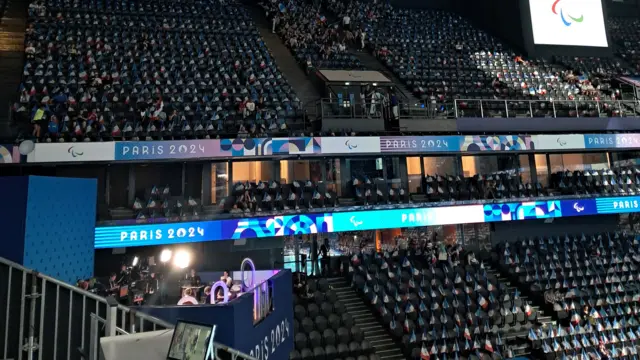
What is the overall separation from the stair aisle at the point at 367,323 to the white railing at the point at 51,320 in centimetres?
1007

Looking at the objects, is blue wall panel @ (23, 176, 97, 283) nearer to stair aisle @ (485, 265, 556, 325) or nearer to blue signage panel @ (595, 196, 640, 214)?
stair aisle @ (485, 265, 556, 325)

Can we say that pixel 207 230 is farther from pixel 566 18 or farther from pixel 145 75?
pixel 566 18

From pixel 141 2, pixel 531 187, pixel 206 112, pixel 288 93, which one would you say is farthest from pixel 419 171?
pixel 141 2

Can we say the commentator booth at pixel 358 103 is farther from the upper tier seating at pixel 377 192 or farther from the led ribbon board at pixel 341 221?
the led ribbon board at pixel 341 221

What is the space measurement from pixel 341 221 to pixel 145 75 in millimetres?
11452

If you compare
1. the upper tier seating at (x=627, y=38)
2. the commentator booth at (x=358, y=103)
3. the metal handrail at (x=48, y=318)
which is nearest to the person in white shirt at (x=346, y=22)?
the commentator booth at (x=358, y=103)

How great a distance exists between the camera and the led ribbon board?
13195 mm

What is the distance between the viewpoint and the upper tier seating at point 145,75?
15734 millimetres

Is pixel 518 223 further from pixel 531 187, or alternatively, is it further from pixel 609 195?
pixel 609 195

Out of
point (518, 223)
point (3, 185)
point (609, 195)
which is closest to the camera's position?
point (3, 185)

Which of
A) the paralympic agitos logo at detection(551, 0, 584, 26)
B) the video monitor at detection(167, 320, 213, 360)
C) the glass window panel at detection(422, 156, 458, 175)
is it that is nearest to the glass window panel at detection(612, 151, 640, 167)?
the glass window panel at detection(422, 156, 458, 175)

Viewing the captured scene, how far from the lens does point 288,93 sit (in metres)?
19.7

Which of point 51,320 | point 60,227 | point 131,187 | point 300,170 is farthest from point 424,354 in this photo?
point 131,187

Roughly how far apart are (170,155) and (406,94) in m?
13.7
